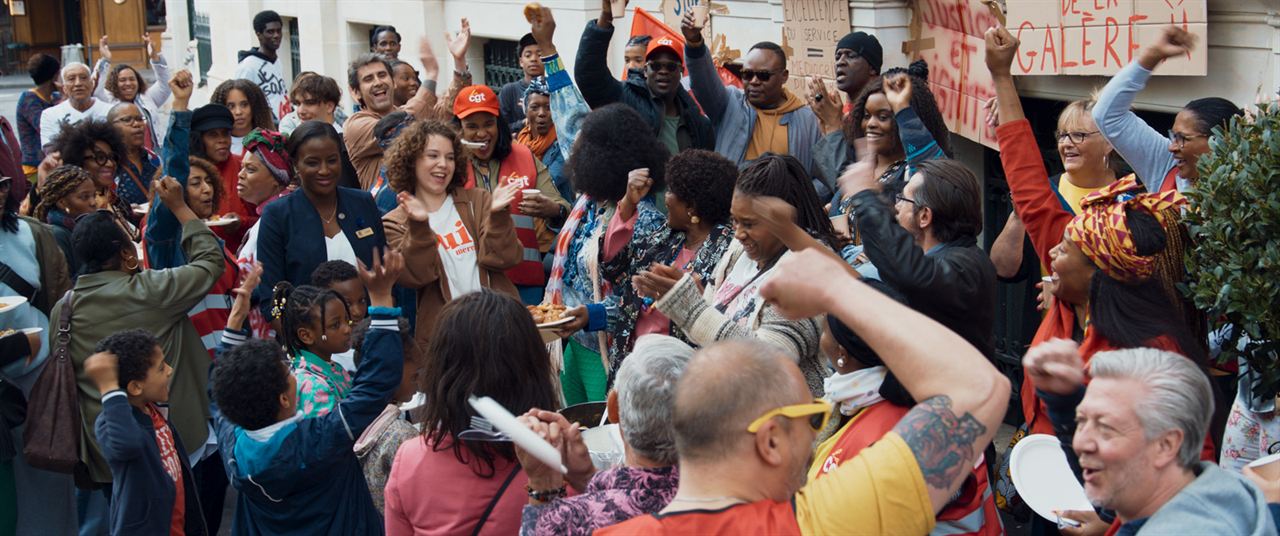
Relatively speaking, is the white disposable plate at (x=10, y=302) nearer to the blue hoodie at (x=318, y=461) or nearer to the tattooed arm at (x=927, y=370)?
the blue hoodie at (x=318, y=461)

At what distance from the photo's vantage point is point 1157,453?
2.69 metres

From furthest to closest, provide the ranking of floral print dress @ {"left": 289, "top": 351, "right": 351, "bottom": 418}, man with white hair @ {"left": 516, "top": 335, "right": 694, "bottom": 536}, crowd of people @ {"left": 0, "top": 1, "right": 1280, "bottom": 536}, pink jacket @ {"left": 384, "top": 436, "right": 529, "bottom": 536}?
floral print dress @ {"left": 289, "top": 351, "right": 351, "bottom": 418}, pink jacket @ {"left": 384, "top": 436, "right": 529, "bottom": 536}, man with white hair @ {"left": 516, "top": 335, "right": 694, "bottom": 536}, crowd of people @ {"left": 0, "top": 1, "right": 1280, "bottom": 536}

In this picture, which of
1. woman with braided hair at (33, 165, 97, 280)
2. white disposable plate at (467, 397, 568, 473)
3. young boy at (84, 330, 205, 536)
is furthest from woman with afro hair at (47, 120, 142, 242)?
white disposable plate at (467, 397, 568, 473)

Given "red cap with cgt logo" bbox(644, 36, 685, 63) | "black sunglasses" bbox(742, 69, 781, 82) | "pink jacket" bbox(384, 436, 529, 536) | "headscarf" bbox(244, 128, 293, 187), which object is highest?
"red cap with cgt logo" bbox(644, 36, 685, 63)

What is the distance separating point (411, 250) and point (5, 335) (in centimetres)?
177

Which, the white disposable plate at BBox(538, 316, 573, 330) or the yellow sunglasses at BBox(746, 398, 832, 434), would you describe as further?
the white disposable plate at BBox(538, 316, 573, 330)

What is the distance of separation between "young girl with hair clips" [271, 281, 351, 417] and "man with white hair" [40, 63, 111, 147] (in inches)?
292

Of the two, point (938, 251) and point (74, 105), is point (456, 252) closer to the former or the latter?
point (938, 251)

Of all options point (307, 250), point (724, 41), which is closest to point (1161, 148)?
point (307, 250)

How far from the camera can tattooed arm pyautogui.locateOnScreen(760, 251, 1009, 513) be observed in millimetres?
2430

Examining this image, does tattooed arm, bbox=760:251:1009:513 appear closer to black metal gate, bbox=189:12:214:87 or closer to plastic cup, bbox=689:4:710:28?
plastic cup, bbox=689:4:710:28

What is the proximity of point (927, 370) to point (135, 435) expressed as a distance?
3.41 metres

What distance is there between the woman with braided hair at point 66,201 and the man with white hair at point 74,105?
4735 millimetres

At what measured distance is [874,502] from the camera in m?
2.42
